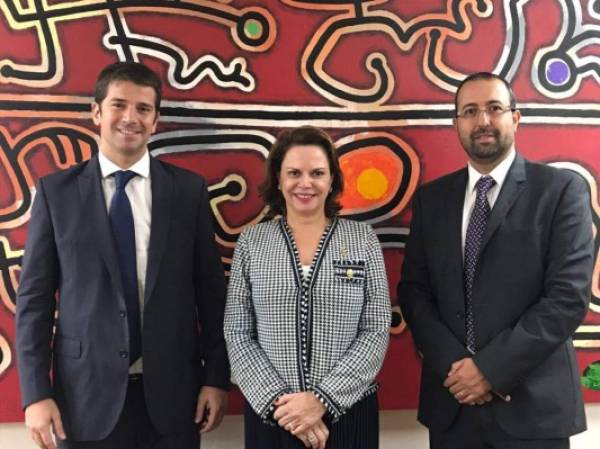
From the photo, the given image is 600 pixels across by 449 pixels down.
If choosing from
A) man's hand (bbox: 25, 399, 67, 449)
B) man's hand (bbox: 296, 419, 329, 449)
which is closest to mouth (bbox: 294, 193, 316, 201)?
man's hand (bbox: 296, 419, 329, 449)

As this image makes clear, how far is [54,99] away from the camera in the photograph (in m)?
2.18

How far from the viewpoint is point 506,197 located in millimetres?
1779

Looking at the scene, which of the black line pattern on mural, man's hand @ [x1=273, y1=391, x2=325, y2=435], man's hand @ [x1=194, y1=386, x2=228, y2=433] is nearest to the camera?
man's hand @ [x1=273, y1=391, x2=325, y2=435]

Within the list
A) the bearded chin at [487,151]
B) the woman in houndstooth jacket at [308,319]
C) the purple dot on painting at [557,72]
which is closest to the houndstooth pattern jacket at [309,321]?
the woman in houndstooth jacket at [308,319]

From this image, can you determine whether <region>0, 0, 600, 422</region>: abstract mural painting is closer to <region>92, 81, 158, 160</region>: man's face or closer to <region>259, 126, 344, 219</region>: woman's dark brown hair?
<region>259, 126, 344, 219</region>: woman's dark brown hair

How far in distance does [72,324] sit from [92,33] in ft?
3.83

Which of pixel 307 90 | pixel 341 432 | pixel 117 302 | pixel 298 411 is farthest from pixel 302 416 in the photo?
pixel 307 90

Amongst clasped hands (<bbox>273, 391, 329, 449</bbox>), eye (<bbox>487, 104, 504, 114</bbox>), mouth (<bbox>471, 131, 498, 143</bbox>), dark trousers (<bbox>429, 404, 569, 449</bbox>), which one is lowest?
dark trousers (<bbox>429, 404, 569, 449</bbox>)

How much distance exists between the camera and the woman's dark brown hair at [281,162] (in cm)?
184

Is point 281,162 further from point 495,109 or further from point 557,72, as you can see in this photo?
point 557,72

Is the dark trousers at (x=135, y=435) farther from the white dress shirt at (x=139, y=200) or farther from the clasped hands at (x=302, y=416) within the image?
the clasped hands at (x=302, y=416)

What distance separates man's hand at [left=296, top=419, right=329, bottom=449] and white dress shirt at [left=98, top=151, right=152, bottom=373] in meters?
0.55

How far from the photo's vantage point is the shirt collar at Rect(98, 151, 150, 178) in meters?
1.76

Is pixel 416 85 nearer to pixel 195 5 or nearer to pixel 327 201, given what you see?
pixel 327 201
